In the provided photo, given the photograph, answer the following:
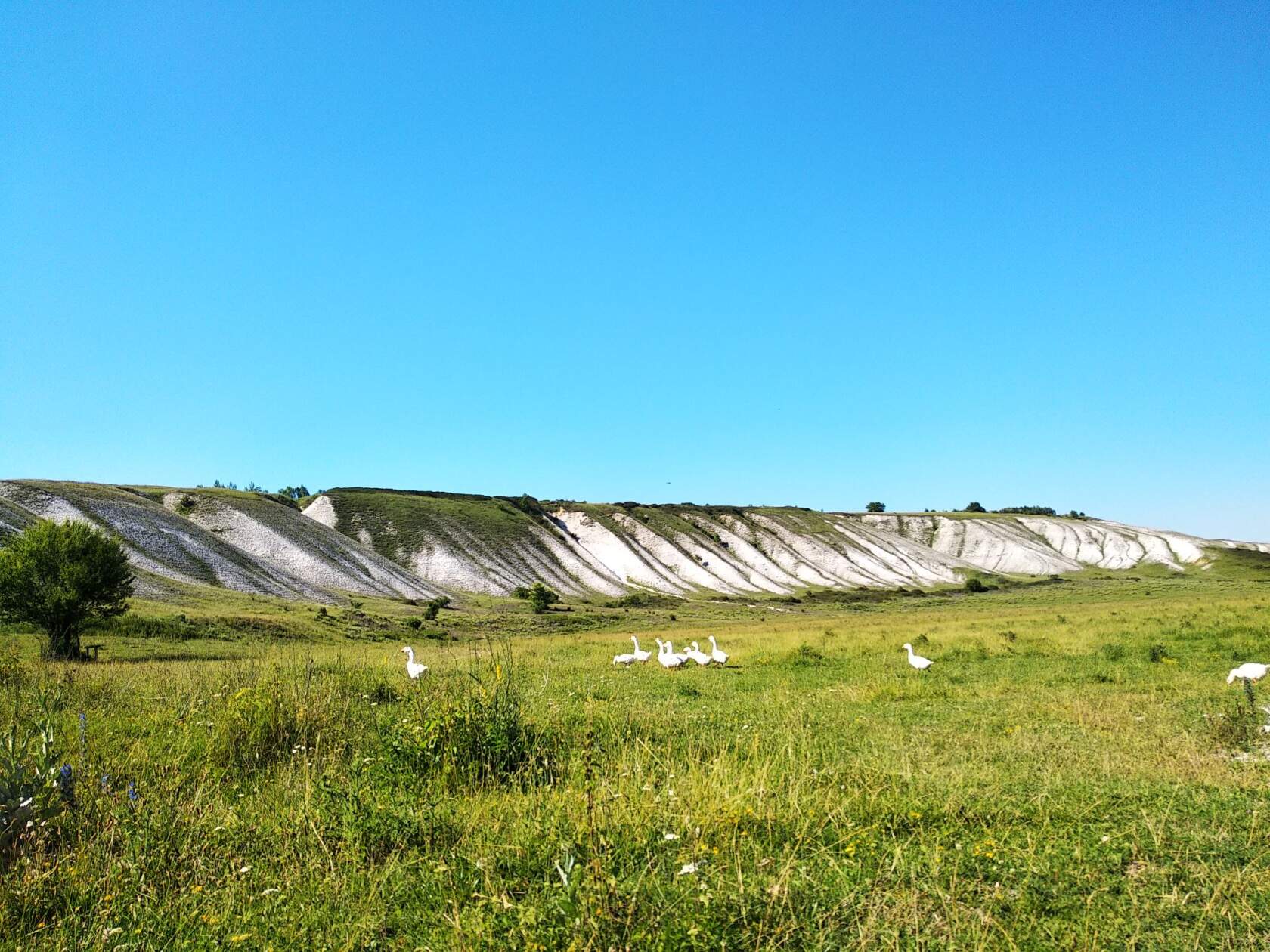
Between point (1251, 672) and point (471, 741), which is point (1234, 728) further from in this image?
point (471, 741)

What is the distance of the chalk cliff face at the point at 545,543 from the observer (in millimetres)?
63000

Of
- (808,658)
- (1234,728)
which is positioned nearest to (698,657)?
(808,658)

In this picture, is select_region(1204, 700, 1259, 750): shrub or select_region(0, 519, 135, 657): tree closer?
select_region(1204, 700, 1259, 750): shrub

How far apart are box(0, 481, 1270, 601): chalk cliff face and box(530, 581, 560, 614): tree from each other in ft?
33.0

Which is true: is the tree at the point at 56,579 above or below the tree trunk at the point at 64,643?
above

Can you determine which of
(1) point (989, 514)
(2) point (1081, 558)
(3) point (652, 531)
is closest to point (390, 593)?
(3) point (652, 531)

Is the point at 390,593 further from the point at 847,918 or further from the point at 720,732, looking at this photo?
the point at 847,918

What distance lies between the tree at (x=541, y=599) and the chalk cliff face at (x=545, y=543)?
10.1 metres

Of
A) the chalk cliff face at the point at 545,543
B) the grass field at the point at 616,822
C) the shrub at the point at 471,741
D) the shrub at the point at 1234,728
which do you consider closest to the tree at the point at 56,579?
the grass field at the point at 616,822

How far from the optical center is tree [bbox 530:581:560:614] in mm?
68850

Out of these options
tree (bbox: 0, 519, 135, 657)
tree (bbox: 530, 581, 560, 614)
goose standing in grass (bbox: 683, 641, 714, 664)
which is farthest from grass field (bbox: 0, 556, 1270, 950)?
tree (bbox: 530, 581, 560, 614)

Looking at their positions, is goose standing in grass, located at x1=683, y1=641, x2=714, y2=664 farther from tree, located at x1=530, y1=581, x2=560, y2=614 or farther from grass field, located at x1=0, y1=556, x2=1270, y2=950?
tree, located at x1=530, y1=581, x2=560, y2=614

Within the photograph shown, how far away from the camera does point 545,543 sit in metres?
110

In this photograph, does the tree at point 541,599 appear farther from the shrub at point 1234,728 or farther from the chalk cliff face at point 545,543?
the shrub at point 1234,728
